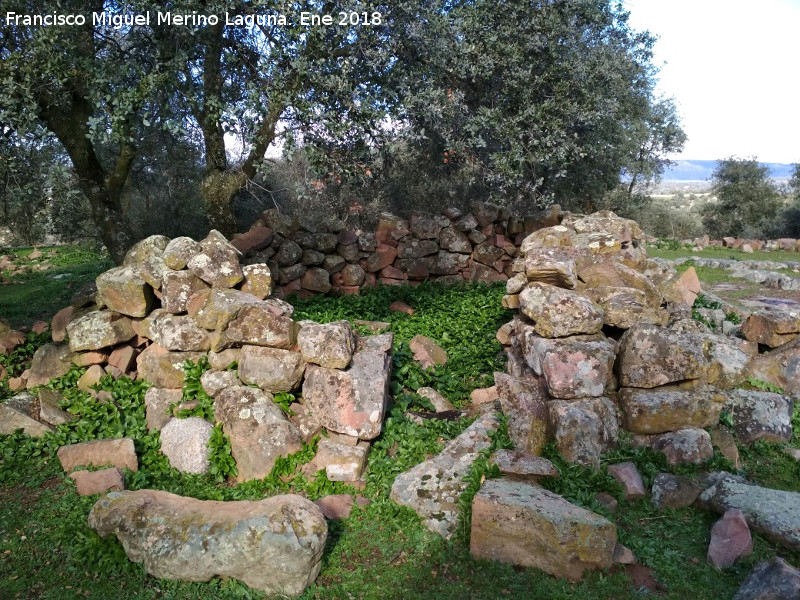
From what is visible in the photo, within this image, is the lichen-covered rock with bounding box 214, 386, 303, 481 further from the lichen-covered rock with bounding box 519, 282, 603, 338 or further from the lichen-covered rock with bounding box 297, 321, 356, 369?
the lichen-covered rock with bounding box 519, 282, 603, 338

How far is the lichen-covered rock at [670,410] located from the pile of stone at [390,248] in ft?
23.0

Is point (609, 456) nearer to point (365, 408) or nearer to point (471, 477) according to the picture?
point (471, 477)

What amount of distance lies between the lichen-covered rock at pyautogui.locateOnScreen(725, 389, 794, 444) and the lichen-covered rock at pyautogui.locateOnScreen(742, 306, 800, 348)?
1.60 meters

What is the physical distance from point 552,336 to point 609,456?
141cm

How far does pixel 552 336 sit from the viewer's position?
268 inches

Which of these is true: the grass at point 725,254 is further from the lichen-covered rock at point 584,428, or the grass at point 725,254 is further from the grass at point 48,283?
the grass at point 48,283

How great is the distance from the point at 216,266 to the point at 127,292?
43.3 inches

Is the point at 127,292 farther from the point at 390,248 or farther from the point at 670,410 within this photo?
the point at 390,248

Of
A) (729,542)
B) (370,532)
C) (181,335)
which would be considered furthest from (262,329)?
(729,542)

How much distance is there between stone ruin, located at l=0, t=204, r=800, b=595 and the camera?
4672 mm

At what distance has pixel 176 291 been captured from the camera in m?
7.18

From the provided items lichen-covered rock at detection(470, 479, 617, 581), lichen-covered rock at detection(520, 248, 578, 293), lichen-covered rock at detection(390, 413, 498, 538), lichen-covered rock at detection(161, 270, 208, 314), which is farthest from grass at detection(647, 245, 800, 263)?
lichen-covered rock at detection(470, 479, 617, 581)

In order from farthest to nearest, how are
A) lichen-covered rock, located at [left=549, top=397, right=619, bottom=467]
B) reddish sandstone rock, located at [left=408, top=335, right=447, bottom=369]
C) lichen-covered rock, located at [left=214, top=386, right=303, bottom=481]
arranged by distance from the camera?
reddish sandstone rock, located at [left=408, top=335, right=447, bottom=369] → lichen-covered rock, located at [left=214, top=386, right=303, bottom=481] → lichen-covered rock, located at [left=549, top=397, right=619, bottom=467]

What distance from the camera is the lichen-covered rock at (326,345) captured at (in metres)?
6.44
